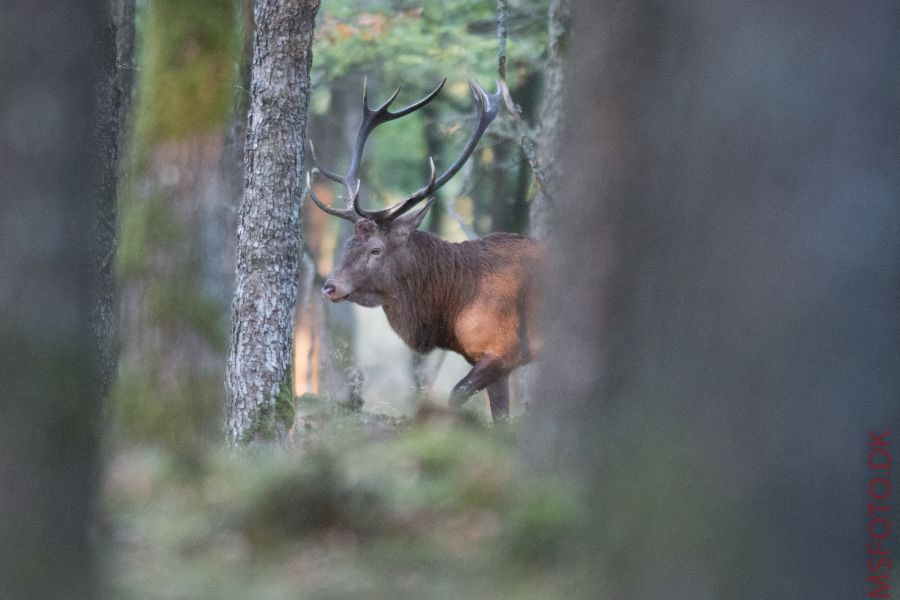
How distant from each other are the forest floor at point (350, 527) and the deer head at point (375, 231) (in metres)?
5.86

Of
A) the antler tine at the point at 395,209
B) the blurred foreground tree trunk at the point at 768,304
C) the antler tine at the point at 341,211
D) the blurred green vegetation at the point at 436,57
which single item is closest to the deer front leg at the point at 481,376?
the antler tine at the point at 395,209

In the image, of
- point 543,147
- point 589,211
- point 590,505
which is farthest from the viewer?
point 543,147

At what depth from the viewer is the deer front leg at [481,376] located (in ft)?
36.9

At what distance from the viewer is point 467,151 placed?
11.2 m

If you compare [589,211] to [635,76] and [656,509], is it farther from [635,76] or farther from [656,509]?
[656,509]

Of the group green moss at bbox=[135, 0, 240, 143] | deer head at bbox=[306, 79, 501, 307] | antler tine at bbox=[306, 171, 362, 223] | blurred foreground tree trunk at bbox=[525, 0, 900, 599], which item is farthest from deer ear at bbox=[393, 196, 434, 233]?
blurred foreground tree trunk at bbox=[525, 0, 900, 599]

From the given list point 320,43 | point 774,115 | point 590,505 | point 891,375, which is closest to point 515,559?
point 590,505

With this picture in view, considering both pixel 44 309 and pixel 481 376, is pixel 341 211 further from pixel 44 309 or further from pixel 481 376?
pixel 44 309

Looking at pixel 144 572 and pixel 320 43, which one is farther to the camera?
pixel 320 43

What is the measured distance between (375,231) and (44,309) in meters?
8.35

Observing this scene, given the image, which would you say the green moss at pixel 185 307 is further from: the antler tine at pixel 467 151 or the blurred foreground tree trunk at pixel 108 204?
the antler tine at pixel 467 151

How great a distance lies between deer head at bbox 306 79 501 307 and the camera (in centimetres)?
1139

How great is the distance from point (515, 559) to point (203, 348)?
18.2ft

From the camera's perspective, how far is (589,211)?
423cm
